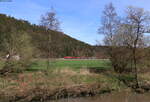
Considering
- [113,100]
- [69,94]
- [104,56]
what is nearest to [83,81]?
[69,94]

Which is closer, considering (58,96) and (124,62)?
(58,96)

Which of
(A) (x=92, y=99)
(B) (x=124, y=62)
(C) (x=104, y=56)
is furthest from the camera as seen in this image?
(C) (x=104, y=56)

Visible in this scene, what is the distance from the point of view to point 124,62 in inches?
717

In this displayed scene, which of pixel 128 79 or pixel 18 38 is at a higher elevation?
pixel 18 38

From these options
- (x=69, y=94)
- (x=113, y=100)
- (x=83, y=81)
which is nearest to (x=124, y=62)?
(x=83, y=81)

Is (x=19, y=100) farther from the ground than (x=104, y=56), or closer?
closer

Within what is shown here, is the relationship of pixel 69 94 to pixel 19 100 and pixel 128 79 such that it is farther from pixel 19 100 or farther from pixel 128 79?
pixel 128 79

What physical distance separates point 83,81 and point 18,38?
29.3ft

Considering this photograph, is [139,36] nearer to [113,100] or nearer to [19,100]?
[113,100]

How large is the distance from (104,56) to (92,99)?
9886 mm

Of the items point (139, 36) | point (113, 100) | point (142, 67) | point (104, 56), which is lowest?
point (113, 100)

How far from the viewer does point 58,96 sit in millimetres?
11469

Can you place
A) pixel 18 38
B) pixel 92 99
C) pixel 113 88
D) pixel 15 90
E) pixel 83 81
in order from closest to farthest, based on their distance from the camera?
1. pixel 92 99
2. pixel 15 90
3. pixel 113 88
4. pixel 83 81
5. pixel 18 38

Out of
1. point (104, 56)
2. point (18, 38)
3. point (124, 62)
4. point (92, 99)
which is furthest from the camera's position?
point (104, 56)
